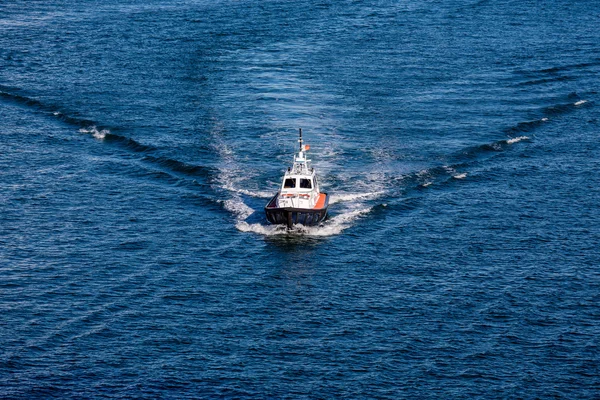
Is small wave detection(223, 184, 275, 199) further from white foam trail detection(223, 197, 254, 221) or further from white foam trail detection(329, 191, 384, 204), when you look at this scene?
white foam trail detection(329, 191, 384, 204)

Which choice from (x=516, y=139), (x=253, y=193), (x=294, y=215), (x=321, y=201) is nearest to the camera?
Result: (x=294, y=215)

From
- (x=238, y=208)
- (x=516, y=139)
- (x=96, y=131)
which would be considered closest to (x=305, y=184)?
(x=238, y=208)

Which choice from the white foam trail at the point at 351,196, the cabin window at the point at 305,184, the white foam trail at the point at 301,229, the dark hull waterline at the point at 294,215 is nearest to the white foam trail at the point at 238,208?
the white foam trail at the point at 301,229

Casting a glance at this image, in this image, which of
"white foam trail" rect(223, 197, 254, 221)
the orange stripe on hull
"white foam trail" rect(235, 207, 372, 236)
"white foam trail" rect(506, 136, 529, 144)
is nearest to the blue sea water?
"white foam trail" rect(223, 197, 254, 221)

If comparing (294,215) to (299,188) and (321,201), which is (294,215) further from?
(321,201)

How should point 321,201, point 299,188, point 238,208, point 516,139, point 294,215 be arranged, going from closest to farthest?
1. point 294,215
2. point 299,188
3. point 321,201
4. point 238,208
5. point 516,139

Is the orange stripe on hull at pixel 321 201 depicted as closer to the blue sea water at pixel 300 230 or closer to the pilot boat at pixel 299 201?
the pilot boat at pixel 299 201
